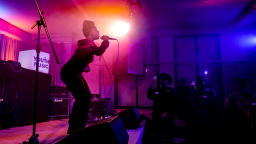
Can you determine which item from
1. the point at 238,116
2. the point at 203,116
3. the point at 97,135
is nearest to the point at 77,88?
the point at 97,135

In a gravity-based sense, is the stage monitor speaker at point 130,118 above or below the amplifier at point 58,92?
below

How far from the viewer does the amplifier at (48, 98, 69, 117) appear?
4702 mm

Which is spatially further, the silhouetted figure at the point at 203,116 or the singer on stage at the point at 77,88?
the silhouetted figure at the point at 203,116

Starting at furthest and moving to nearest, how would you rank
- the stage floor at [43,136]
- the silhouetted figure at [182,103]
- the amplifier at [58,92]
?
the amplifier at [58,92] → the silhouetted figure at [182,103] → the stage floor at [43,136]

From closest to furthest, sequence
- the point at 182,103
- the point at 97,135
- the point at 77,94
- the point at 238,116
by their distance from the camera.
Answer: the point at 97,135, the point at 77,94, the point at 238,116, the point at 182,103

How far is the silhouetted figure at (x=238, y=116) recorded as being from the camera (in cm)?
375

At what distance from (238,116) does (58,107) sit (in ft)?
15.4

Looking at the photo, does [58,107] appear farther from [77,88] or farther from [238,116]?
[238,116]

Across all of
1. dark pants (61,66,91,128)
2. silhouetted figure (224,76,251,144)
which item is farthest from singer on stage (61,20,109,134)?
silhouetted figure (224,76,251,144)

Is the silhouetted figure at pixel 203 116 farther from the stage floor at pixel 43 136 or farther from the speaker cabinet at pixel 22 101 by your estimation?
the speaker cabinet at pixel 22 101

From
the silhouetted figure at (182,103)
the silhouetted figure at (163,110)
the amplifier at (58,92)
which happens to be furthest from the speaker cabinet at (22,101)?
the silhouetted figure at (182,103)

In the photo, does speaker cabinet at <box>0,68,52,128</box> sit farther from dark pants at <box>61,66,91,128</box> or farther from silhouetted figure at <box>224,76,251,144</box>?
silhouetted figure at <box>224,76,251,144</box>

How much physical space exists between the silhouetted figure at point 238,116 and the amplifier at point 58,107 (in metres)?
4.40

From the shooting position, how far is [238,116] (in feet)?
12.5
